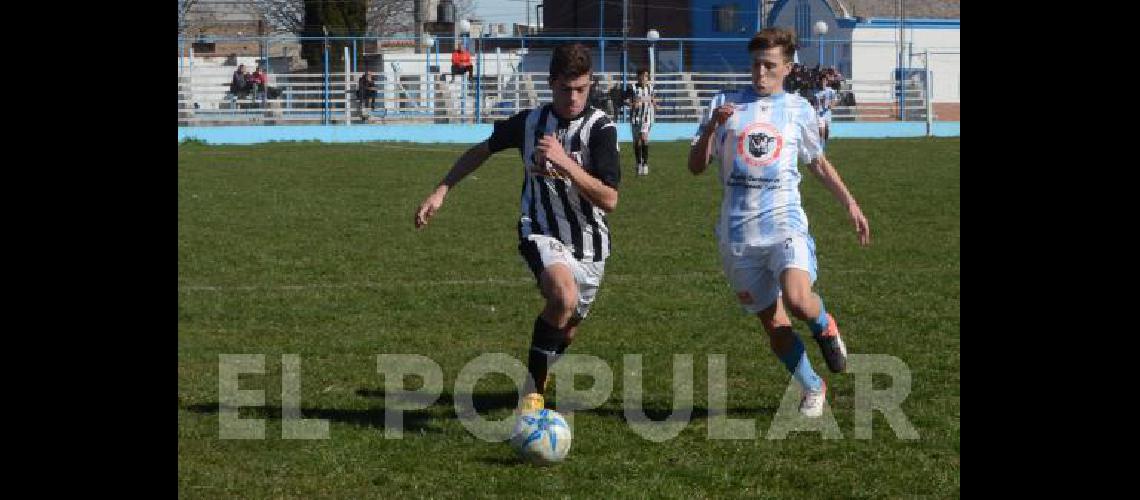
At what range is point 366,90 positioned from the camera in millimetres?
44312

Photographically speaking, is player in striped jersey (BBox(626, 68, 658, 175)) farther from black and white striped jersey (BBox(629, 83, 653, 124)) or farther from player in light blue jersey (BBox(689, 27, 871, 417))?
player in light blue jersey (BBox(689, 27, 871, 417))

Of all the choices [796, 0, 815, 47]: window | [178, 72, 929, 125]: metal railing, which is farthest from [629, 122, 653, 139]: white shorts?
[796, 0, 815, 47]: window

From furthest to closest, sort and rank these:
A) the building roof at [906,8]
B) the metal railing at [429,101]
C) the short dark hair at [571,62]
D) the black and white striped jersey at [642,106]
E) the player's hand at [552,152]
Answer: the building roof at [906,8] → the metal railing at [429,101] → the black and white striped jersey at [642,106] → the short dark hair at [571,62] → the player's hand at [552,152]

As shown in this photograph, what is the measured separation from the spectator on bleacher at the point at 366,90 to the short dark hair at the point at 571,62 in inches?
1473

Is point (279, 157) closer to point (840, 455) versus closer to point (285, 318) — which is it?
point (285, 318)

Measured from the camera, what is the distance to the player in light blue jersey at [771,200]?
775cm

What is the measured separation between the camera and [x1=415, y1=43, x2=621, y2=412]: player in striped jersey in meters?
7.64

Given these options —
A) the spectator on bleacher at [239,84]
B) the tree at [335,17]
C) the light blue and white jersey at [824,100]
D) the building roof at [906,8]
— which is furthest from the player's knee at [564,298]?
the building roof at [906,8]

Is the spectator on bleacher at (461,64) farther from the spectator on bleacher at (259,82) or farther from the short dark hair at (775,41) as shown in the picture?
the short dark hair at (775,41)

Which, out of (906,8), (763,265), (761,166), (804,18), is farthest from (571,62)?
(906,8)

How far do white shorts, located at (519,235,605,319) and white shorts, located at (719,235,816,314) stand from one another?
69 centimetres

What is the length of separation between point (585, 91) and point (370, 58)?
4939cm

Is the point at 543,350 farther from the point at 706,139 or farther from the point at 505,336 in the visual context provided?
the point at 505,336
